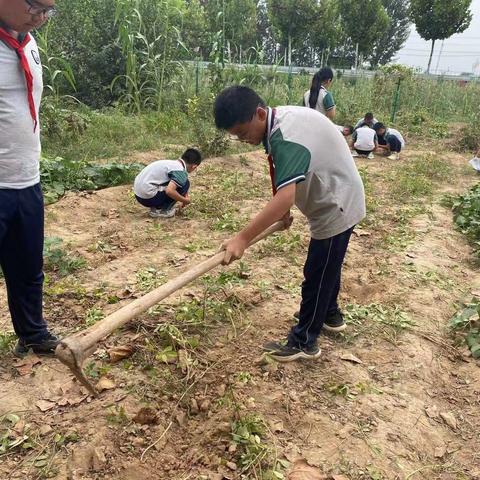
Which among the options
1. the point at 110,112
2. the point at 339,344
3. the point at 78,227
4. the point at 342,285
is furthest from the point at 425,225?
the point at 110,112

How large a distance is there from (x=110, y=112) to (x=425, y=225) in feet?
20.7

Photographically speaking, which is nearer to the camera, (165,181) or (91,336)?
(91,336)

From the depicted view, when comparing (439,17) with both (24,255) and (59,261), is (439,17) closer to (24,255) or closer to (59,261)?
(59,261)

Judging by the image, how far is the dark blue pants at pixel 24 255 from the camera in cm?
215

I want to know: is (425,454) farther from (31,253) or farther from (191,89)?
(191,89)

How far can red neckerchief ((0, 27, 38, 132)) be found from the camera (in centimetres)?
189

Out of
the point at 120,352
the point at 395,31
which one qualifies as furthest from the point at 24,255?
the point at 395,31

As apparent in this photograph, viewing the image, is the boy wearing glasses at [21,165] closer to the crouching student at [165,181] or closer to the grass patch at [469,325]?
the crouching student at [165,181]

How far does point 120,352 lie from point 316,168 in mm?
1449

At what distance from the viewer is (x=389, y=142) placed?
8.67 metres

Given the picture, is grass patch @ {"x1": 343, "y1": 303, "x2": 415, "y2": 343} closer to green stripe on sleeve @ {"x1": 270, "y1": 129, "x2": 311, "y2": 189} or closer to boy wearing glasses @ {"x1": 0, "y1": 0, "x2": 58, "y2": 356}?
green stripe on sleeve @ {"x1": 270, "y1": 129, "x2": 311, "y2": 189}

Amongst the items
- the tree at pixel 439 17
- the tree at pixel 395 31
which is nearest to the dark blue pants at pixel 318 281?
the tree at pixel 439 17

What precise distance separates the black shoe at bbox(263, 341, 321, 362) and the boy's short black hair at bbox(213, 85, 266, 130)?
1330 millimetres

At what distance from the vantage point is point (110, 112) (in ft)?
29.0
